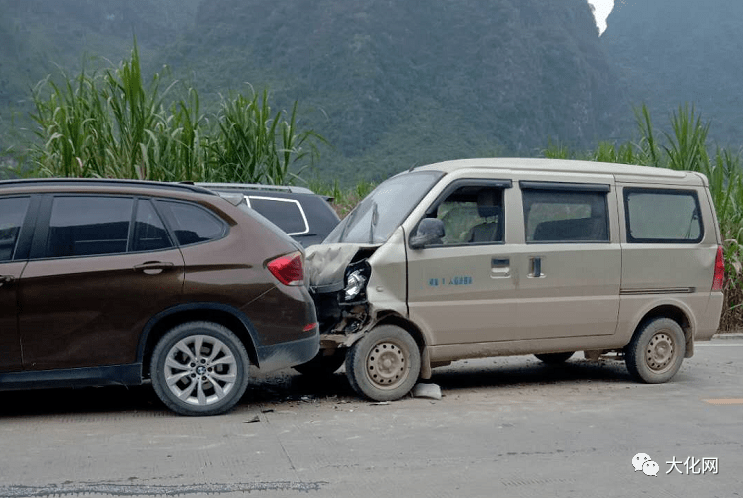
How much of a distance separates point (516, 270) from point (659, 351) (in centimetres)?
183

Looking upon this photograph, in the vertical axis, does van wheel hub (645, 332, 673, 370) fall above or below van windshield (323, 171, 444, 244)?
below

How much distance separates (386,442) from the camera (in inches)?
256

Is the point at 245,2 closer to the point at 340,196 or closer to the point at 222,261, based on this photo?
the point at 340,196

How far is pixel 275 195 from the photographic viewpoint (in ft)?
33.1

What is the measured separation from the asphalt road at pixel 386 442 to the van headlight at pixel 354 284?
90cm

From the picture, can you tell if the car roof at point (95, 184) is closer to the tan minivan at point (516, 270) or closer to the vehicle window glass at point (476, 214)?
the tan minivan at point (516, 270)

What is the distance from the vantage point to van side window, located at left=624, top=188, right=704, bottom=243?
906 cm

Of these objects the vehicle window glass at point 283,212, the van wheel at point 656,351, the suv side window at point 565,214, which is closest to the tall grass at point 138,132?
the vehicle window glass at point 283,212

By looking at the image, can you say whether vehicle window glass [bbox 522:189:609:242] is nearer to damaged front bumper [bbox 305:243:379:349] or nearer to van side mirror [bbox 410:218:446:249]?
van side mirror [bbox 410:218:446:249]

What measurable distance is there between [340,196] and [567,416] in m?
9.60

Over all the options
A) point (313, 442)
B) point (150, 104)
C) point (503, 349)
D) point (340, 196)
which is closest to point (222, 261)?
point (313, 442)

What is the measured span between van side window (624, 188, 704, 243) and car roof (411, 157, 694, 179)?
0.60 feet

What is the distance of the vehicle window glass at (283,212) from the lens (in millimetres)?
9922

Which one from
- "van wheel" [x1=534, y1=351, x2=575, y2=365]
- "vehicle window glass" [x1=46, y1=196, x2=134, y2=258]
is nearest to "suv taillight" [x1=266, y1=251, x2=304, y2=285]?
"vehicle window glass" [x1=46, y1=196, x2=134, y2=258]
